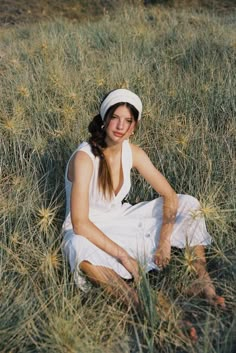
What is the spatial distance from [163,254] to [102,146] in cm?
58

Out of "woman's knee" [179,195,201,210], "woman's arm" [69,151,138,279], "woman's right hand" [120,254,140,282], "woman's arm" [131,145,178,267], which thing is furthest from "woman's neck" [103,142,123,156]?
"woman's right hand" [120,254,140,282]

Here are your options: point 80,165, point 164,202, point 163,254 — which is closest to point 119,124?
point 80,165

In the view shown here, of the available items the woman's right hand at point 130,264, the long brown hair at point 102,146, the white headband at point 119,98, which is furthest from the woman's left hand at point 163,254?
the white headband at point 119,98

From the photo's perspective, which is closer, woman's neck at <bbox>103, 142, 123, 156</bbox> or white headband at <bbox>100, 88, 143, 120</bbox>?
white headband at <bbox>100, 88, 143, 120</bbox>

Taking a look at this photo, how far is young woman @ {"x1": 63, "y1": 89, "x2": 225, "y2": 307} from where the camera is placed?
2.09 metres

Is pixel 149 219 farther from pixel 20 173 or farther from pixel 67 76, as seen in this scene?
pixel 67 76

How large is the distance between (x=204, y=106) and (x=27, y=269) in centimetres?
190

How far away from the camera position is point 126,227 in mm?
2420

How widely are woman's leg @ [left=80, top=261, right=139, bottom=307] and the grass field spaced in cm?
5

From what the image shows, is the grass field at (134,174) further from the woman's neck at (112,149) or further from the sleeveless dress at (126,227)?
the woman's neck at (112,149)

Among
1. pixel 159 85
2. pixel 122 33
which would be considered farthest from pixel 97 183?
pixel 122 33

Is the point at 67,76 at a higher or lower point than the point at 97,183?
higher

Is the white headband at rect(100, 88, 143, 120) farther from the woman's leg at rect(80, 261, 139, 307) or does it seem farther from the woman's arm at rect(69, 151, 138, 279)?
the woman's leg at rect(80, 261, 139, 307)

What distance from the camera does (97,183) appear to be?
2371 mm
